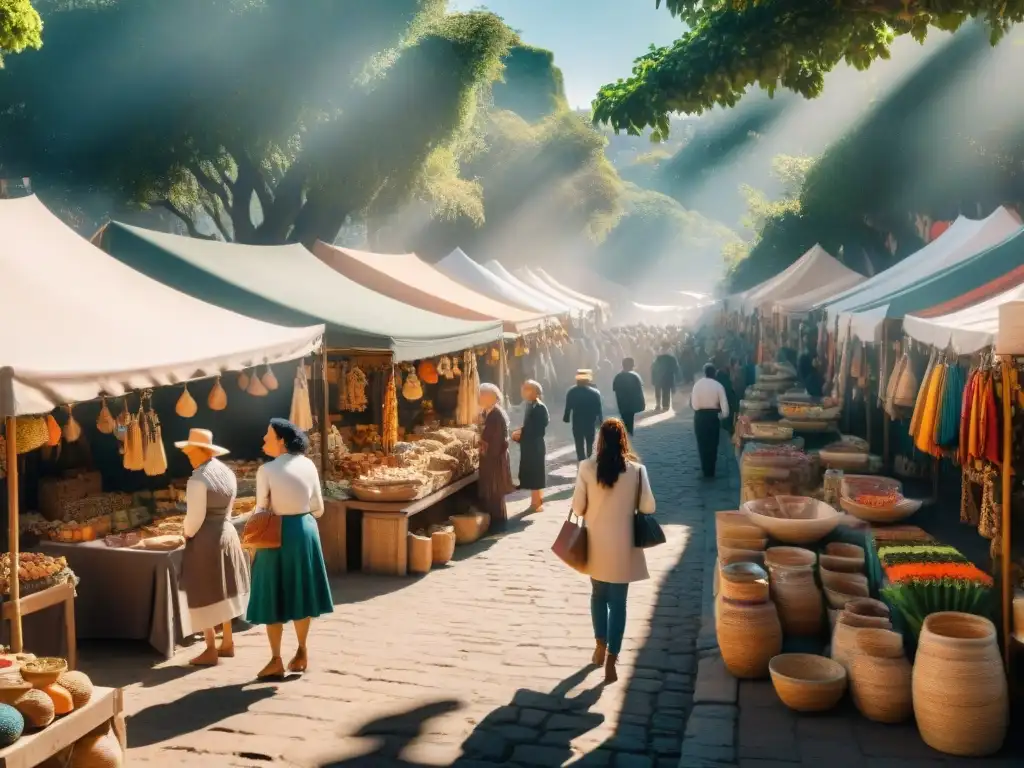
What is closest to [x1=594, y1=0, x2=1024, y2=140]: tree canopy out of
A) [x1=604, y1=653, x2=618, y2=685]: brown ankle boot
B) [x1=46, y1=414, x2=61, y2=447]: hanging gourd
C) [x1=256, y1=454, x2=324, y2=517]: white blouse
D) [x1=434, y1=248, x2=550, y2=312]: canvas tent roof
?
[x1=256, y1=454, x2=324, y2=517]: white blouse

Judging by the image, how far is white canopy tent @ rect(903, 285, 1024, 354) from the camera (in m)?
5.22

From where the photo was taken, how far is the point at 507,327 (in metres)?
14.7

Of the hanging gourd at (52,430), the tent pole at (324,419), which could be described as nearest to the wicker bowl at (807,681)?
the tent pole at (324,419)

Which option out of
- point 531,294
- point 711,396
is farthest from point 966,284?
point 531,294

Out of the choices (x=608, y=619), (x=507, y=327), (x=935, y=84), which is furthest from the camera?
(x=935, y=84)

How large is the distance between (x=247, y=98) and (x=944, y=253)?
1579cm

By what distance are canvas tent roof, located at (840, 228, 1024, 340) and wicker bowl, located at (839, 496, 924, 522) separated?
5.02ft

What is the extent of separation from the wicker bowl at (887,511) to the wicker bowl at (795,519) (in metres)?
0.15

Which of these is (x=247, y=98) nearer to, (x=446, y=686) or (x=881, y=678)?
(x=446, y=686)

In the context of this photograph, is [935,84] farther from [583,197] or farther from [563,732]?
[583,197]

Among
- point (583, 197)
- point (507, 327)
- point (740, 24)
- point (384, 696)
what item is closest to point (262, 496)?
point (384, 696)

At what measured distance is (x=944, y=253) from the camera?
38.8ft

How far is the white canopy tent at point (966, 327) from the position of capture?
205 inches

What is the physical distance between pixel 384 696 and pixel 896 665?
2851mm
